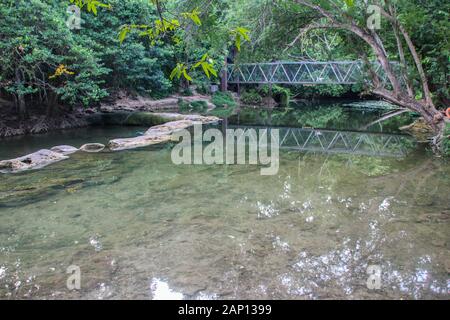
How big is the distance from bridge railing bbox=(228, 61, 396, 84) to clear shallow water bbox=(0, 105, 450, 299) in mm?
12978

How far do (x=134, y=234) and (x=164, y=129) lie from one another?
7.85 m

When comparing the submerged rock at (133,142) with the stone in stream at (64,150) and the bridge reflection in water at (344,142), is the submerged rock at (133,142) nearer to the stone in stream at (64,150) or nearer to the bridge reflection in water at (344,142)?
the stone in stream at (64,150)

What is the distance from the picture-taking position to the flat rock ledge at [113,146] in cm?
748

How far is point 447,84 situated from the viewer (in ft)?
27.4

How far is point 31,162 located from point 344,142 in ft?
25.5

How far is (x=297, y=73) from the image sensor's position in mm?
21031

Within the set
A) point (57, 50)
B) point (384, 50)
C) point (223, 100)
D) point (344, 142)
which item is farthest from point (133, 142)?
point (223, 100)

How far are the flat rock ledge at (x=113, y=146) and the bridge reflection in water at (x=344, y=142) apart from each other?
81.0 inches

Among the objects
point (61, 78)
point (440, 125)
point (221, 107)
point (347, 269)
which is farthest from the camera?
point (221, 107)

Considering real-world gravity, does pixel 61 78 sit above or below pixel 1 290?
above

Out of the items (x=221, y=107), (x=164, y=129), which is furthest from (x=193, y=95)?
(x=164, y=129)

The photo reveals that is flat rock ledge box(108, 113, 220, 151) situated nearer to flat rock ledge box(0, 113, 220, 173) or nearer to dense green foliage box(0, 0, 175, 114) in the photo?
flat rock ledge box(0, 113, 220, 173)

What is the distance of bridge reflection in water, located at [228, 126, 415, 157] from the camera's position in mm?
9242
